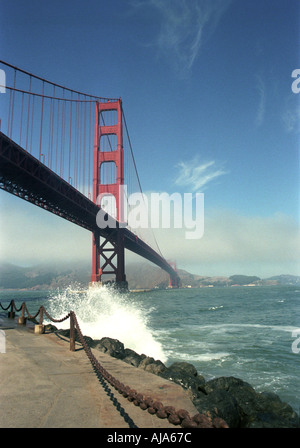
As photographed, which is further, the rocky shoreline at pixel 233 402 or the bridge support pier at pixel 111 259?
the bridge support pier at pixel 111 259

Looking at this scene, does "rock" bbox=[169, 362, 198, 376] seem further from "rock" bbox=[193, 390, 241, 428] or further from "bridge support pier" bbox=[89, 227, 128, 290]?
"bridge support pier" bbox=[89, 227, 128, 290]

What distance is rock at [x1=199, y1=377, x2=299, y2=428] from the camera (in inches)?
139

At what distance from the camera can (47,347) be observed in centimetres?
680

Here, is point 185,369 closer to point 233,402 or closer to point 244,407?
point 244,407

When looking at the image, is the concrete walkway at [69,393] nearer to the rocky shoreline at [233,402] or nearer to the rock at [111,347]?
the rocky shoreline at [233,402]

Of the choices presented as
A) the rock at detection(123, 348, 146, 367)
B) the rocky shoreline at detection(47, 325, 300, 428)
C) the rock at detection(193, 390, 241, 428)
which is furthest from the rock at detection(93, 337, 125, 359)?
the rock at detection(193, 390, 241, 428)

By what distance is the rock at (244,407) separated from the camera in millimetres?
3525

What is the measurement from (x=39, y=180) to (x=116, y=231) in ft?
69.7

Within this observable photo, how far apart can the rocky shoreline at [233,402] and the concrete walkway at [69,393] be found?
364mm

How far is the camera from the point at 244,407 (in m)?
4.23

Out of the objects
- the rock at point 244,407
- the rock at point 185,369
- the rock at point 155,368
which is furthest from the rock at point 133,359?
the rock at point 244,407

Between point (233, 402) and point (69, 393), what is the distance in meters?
2.08

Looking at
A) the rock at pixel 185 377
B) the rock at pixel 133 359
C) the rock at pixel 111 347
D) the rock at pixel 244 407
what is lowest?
the rock at pixel 133 359
